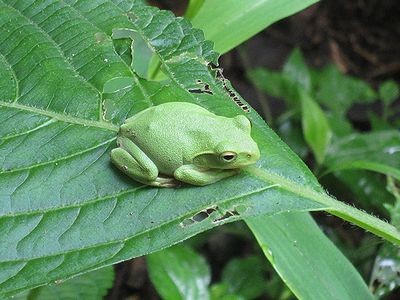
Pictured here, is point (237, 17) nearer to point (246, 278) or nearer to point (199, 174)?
point (199, 174)

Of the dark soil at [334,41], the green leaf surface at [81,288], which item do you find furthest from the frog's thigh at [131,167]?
the dark soil at [334,41]

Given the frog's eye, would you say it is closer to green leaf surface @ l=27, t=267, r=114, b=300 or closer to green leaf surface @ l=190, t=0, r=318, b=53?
green leaf surface @ l=190, t=0, r=318, b=53

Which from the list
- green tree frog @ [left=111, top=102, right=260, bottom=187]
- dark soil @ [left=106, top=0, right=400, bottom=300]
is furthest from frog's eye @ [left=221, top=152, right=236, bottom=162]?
dark soil @ [left=106, top=0, right=400, bottom=300]

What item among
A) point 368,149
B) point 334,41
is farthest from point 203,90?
point 334,41

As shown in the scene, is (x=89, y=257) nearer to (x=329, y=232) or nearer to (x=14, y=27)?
(x=14, y=27)

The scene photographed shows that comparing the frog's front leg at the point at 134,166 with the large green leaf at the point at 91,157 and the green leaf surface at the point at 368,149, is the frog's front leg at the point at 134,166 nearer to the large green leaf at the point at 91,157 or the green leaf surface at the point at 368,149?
the large green leaf at the point at 91,157
